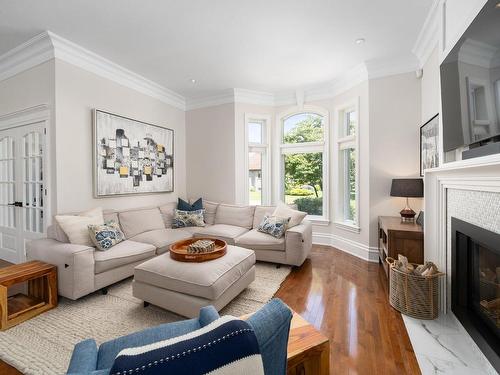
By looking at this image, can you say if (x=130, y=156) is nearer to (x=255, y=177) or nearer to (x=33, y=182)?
(x=33, y=182)

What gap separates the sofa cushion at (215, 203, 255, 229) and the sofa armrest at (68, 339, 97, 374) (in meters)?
3.07

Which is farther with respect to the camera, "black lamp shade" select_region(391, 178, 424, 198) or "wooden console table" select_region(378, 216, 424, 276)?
"black lamp shade" select_region(391, 178, 424, 198)

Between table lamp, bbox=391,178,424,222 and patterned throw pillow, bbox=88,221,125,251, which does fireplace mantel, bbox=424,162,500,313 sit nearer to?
table lamp, bbox=391,178,424,222

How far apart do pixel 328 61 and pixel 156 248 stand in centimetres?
346

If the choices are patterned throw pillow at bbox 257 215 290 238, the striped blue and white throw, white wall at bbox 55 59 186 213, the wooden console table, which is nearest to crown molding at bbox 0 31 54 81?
white wall at bbox 55 59 186 213

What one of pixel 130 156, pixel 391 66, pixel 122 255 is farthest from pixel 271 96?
pixel 122 255

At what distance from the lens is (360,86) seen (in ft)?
12.2

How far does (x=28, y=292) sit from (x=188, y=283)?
1803 millimetres

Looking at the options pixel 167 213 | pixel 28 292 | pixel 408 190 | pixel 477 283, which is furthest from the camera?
pixel 167 213

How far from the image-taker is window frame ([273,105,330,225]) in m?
4.38

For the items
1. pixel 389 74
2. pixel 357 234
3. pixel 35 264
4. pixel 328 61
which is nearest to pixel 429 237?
pixel 357 234

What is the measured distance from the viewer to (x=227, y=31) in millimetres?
2719

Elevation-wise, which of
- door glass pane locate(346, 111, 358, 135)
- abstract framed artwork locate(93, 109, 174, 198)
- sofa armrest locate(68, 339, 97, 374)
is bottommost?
sofa armrest locate(68, 339, 97, 374)

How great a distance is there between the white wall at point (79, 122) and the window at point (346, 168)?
3.42 meters
